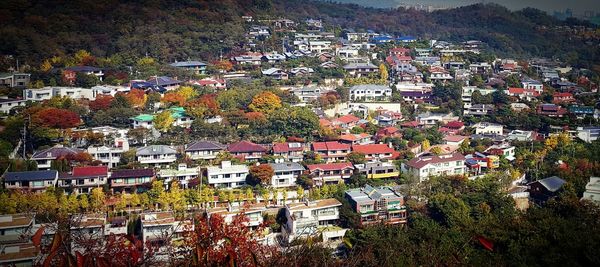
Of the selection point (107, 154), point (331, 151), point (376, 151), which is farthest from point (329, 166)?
point (107, 154)

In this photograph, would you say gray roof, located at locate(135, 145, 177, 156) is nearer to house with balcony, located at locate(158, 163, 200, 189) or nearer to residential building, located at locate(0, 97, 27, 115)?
Result: house with balcony, located at locate(158, 163, 200, 189)

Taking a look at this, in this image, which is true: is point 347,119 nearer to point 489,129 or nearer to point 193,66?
point 489,129

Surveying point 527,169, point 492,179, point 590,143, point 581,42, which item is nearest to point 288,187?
point 492,179

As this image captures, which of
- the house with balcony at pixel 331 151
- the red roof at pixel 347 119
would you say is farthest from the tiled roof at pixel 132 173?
the red roof at pixel 347 119

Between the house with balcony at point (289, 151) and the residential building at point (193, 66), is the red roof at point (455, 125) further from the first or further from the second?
the residential building at point (193, 66)

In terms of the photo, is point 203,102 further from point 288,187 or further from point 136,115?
point 288,187

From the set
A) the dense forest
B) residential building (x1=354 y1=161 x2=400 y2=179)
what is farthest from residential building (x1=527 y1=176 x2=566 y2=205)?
the dense forest
